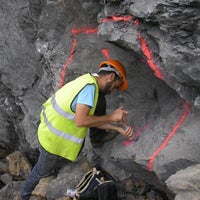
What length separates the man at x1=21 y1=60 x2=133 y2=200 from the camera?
3.74m

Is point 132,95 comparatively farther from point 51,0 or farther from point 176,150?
point 51,0

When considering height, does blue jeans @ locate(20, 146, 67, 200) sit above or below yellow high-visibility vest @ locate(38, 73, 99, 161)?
below

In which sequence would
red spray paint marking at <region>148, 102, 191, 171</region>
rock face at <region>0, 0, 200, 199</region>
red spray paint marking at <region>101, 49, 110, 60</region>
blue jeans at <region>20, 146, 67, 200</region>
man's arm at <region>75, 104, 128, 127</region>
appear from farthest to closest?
red spray paint marking at <region>101, 49, 110, 60</region> < blue jeans at <region>20, 146, 67, 200</region> < red spray paint marking at <region>148, 102, 191, 171</region> < man's arm at <region>75, 104, 128, 127</region> < rock face at <region>0, 0, 200, 199</region>

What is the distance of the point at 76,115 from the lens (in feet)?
12.1

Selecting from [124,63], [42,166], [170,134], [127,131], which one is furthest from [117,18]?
[42,166]

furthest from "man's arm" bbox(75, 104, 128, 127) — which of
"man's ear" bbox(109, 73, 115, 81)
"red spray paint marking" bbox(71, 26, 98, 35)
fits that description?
"red spray paint marking" bbox(71, 26, 98, 35)

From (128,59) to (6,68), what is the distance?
7.18ft

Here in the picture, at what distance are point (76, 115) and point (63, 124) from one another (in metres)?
0.35

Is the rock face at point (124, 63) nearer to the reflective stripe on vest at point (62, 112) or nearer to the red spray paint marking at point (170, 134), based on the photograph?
the red spray paint marking at point (170, 134)

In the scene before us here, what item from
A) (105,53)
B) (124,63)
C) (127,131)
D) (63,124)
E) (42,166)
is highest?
(105,53)

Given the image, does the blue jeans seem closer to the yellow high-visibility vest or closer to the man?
the man

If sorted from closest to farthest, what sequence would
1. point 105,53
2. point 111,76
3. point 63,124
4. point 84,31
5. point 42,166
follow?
1. point 111,76
2. point 63,124
3. point 42,166
4. point 105,53
5. point 84,31

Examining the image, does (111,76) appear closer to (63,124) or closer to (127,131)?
(127,131)

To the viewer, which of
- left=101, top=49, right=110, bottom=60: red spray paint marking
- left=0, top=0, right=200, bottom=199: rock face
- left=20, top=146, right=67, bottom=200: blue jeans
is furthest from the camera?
left=101, top=49, right=110, bottom=60: red spray paint marking
